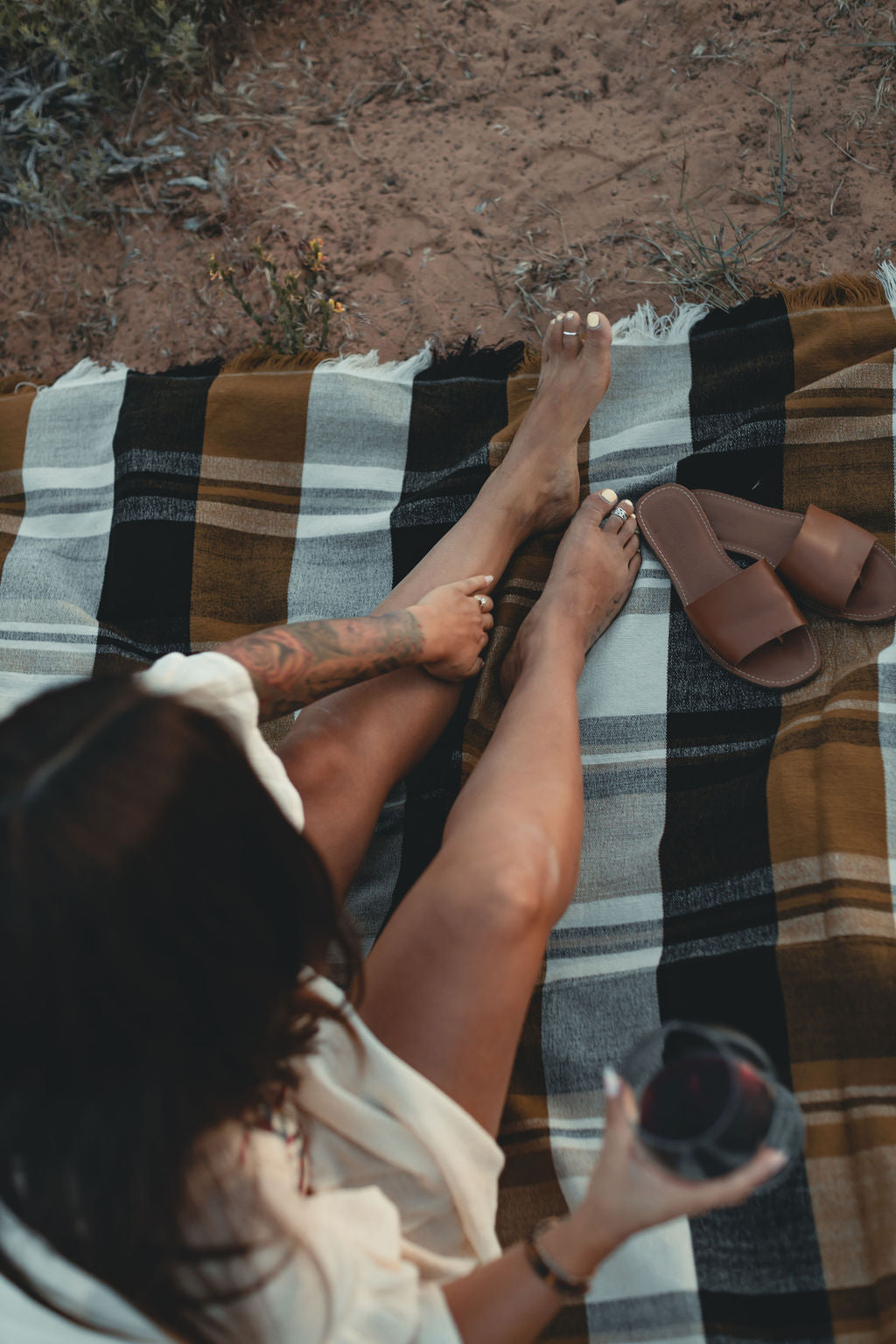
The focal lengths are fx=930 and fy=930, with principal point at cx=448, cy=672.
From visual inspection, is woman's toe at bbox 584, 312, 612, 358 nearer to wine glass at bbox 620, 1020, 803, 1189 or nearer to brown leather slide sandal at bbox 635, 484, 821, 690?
brown leather slide sandal at bbox 635, 484, 821, 690

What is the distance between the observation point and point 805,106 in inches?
92.7

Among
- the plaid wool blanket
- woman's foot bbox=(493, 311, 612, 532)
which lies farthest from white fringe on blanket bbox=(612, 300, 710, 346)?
woman's foot bbox=(493, 311, 612, 532)

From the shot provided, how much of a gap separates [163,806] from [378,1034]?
53 cm

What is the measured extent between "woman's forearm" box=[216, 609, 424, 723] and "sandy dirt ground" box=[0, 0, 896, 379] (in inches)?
44.1

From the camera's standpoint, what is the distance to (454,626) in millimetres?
1701

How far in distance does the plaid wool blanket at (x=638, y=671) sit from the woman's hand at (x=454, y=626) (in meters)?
0.08

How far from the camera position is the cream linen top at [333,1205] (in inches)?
35.5

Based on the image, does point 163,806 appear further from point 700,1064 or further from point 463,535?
point 463,535

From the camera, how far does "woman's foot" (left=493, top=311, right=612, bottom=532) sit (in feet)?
6.21

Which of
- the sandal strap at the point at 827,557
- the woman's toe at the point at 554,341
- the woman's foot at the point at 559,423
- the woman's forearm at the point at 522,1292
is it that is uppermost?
the woman's toe at the point at 554,341

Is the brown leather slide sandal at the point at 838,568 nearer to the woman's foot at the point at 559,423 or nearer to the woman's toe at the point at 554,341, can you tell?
the woman's foot at the point at 559,423

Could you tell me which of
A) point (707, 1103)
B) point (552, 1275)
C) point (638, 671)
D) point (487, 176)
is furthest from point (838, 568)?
point (487, 176)

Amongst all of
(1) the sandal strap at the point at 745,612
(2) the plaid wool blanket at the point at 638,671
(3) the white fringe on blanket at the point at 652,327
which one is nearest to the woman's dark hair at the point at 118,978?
(2) the plaid wool blanket at the point at 638,671

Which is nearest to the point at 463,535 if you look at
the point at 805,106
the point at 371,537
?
the point at 371,537
